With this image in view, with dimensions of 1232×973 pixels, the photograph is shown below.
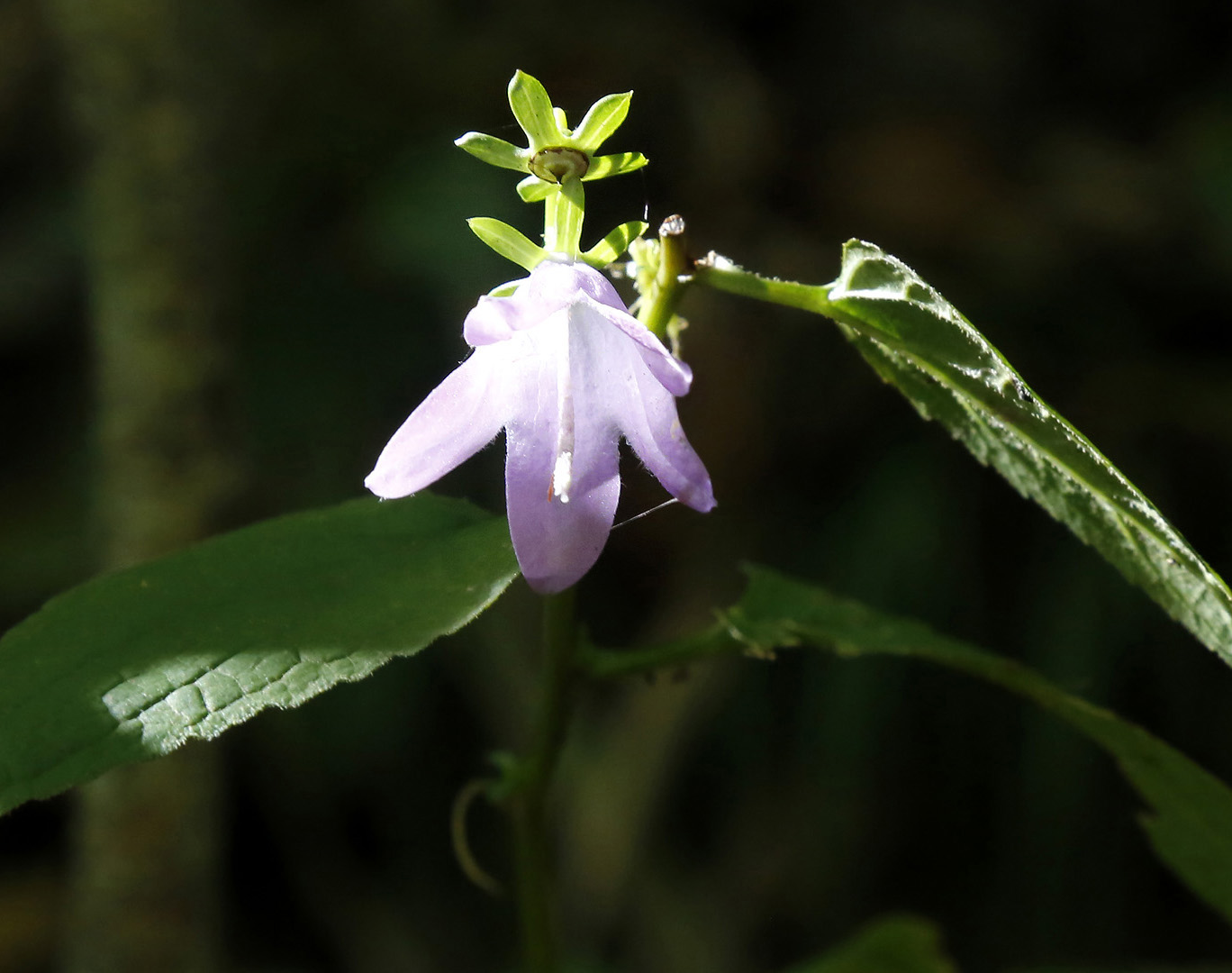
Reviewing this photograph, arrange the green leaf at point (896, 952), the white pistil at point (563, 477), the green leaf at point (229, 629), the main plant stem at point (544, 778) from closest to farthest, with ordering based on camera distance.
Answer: the green leaf at point (229, 629)
the white pistil at point (563, 477)
the main plant stem at point (544, 778)
the green leaf at point (896, 952)

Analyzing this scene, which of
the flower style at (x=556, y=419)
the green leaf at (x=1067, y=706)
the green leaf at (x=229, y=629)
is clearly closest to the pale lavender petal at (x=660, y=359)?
the flower style at (x=556, y=419)

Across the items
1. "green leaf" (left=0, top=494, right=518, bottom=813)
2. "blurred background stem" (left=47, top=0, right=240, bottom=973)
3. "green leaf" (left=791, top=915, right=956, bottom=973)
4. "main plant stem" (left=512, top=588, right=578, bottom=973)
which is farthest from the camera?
"blurred background stem" (left=47, top=0, right=240, bottom=973)

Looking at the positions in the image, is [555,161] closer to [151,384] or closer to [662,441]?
[662,441]

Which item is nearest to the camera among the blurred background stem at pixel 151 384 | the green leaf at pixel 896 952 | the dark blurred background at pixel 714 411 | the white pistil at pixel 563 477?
the white pistil at pixel 563 477

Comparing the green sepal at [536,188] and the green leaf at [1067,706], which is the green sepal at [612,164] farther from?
the green leaf at [1067,706]

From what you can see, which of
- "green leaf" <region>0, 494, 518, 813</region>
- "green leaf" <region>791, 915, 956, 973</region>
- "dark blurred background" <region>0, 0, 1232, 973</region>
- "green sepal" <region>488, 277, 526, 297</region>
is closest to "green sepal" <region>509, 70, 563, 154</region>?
"green sepal" <region>488, 277, 526, 297</region>

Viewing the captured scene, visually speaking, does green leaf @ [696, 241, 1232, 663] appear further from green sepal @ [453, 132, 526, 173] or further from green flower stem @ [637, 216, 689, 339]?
green sepal @ [453, 132, 526, 173]

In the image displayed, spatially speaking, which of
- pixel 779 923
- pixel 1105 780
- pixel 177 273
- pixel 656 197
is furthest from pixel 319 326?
pixel 1105 780
